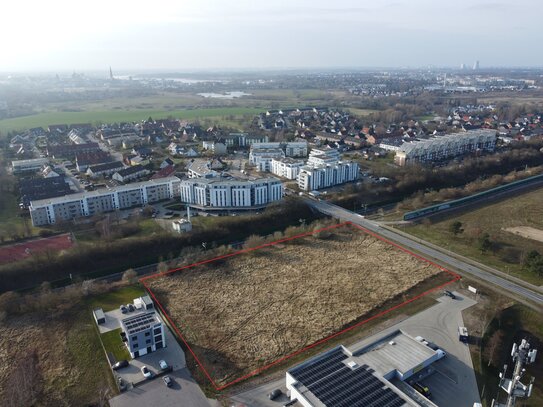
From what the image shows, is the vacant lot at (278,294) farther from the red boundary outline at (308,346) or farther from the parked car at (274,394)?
the parked car at (274,394)

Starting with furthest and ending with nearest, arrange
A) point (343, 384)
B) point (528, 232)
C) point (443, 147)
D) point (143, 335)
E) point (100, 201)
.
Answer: point (443, 147) < point (100, 201) < point (528, 232) < point (143, 335) < point (343, 384)

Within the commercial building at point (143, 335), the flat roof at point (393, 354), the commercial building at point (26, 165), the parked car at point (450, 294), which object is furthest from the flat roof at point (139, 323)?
the commercial building at point (26, 165)

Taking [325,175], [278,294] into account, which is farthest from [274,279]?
[325,175]

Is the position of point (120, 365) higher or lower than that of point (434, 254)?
lower

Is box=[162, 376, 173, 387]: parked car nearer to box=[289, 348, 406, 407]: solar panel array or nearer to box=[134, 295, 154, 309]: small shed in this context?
box=[134, 295, 154, 309]: small shed

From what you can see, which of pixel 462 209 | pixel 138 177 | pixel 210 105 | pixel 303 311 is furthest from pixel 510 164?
pixel 210 105

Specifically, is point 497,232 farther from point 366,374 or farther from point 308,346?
point 366,374

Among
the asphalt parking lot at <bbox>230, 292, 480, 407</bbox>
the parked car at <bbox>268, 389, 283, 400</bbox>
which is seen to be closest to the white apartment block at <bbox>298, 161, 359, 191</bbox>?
the asphalt parking lot at <bbox>230, 292, 480, 407</bbox>
